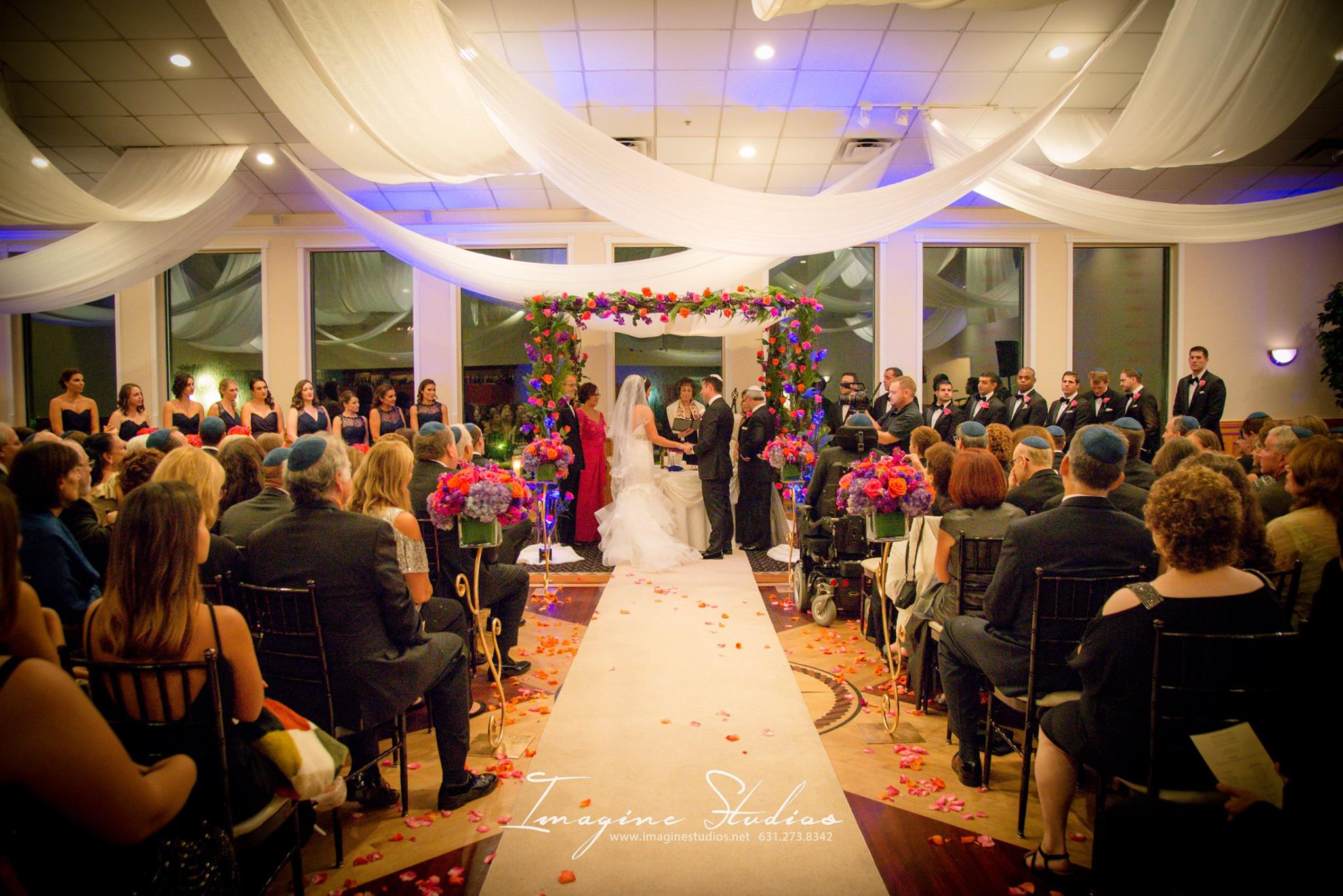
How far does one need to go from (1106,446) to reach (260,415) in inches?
310

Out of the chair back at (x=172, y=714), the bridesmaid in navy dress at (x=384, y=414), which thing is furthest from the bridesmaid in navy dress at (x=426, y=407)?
the chair back at (x=172, y=714)

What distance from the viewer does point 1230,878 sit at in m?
1.62

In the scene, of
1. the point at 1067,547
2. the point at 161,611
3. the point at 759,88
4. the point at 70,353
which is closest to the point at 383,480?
the point at 161,611

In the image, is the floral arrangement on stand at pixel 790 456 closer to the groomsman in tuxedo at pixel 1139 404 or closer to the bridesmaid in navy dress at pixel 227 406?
the groomsman in tuxedo at pixel 1139 404

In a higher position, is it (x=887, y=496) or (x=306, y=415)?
(x=306, y=415)

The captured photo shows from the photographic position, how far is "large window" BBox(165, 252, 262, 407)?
959 centimetres

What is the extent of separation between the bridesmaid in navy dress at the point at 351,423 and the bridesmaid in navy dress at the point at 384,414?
0.33 feet

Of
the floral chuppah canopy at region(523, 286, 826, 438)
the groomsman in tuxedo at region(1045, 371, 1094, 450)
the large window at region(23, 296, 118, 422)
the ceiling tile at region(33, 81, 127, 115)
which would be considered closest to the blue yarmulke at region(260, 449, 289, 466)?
the floral chuppah canopy at region(523, 286, 826, 438)

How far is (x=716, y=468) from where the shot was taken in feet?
22.4

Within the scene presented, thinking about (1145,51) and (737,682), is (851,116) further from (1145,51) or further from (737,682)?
(737,682)

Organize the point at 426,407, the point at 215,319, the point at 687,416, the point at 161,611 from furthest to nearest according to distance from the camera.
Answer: the point at 215,319 → the point at 426,407 → the point at 687,416 → the point at 161,611

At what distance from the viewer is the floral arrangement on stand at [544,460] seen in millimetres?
6305

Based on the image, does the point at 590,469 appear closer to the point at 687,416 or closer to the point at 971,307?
the point at 687,416

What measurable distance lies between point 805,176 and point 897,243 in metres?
1.74
